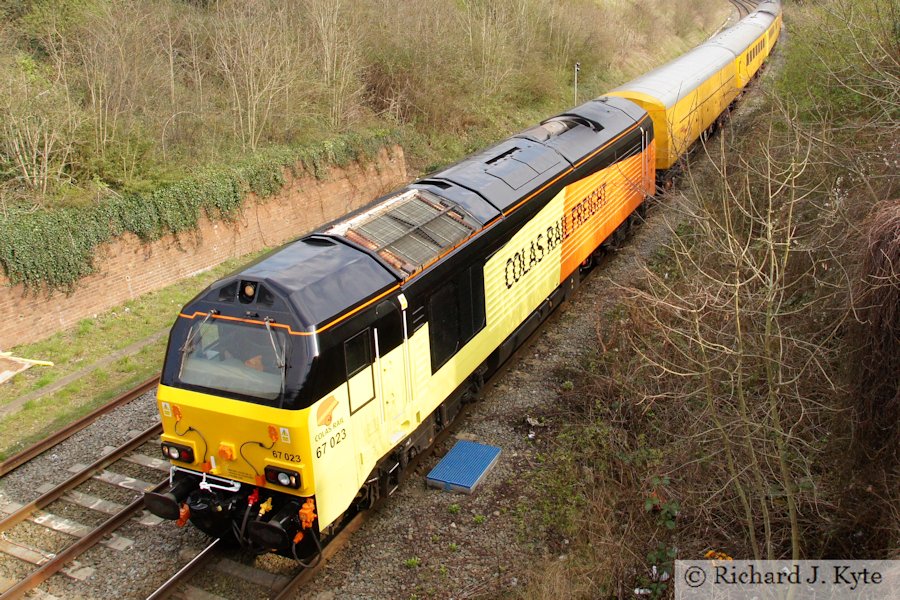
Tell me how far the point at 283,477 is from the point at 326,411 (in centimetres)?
71

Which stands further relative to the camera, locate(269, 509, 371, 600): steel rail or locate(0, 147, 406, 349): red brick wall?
locate(0, 147, 406, 349): red brick wall

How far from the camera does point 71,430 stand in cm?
997

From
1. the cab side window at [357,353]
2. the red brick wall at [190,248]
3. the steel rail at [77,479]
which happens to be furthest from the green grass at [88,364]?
the cab side window at [357,353]

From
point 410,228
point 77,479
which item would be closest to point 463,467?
point 410,228

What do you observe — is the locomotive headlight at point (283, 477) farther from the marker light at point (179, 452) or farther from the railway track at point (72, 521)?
the railway track at point (72, 521)

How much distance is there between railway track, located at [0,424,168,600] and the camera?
7.46m

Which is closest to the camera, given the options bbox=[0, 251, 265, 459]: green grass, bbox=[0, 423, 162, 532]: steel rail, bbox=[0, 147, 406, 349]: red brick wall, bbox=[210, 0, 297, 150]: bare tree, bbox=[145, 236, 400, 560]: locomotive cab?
bbox=[145, 236, 400, 560]: locomotive cab

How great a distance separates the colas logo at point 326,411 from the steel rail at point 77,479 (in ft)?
14.0

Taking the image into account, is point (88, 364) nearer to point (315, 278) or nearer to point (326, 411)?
point (315, 278)

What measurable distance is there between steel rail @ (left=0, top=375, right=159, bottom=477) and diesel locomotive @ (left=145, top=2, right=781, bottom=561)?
3.54 m

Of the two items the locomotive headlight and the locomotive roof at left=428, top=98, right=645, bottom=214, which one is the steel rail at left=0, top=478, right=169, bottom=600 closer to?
the locomotive headlight

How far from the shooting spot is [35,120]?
45.1 feet

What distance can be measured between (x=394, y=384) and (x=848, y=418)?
418cm

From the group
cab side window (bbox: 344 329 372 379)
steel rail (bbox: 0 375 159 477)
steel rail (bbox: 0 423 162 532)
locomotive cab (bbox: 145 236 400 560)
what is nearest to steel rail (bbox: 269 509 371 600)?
locomotive cab (bbox: 145 236 400 560)
